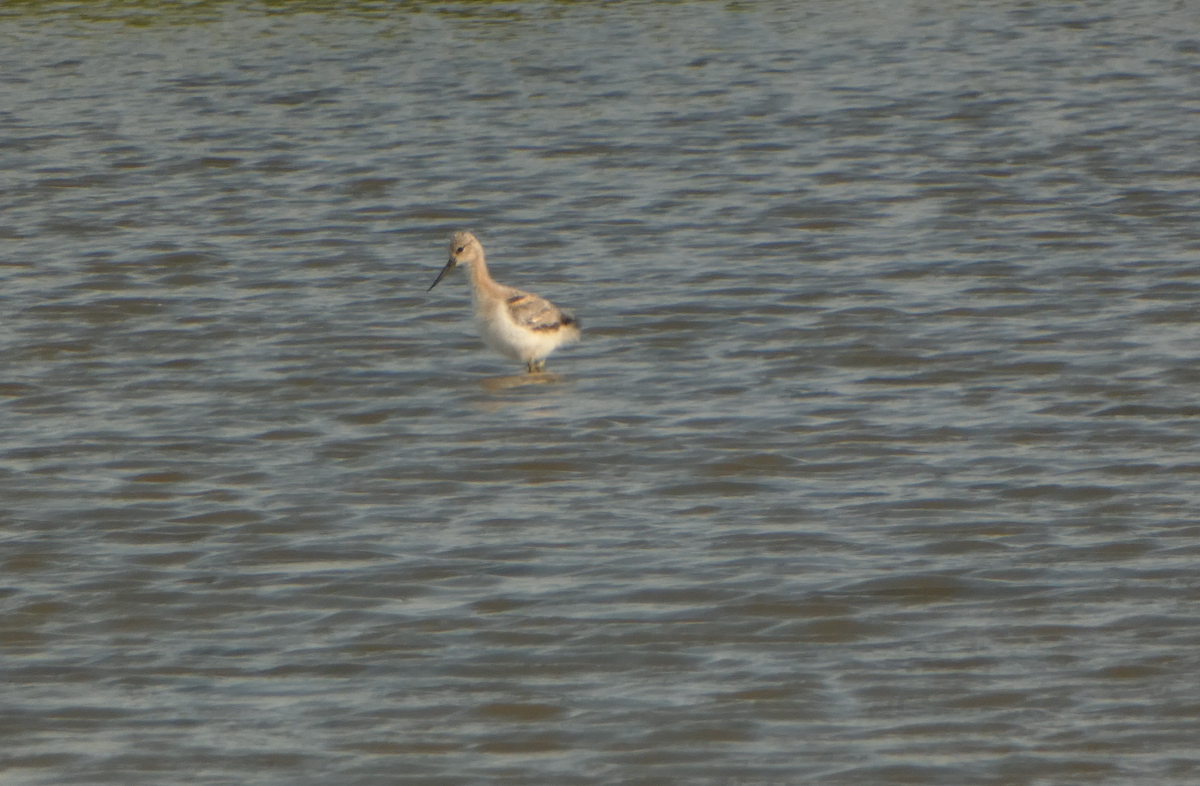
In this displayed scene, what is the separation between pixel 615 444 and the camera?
1101cm

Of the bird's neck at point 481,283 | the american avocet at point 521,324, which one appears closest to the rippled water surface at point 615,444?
the american avocet at point 521,324

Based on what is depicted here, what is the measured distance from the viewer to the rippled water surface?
7.36 metres

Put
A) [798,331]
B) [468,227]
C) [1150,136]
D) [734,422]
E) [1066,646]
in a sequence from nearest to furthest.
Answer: [1066,646], [734,422], [798,331], [468,227], [1150,136]

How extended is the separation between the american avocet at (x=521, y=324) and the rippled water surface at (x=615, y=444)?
0.71 ft

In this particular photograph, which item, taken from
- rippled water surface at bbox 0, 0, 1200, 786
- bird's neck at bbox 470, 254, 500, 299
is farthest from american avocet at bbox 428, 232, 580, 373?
rippled water surface at bbox 0, 0, 1200, 786

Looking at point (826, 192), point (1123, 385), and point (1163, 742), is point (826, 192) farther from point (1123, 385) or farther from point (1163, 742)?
point (1163, 742)

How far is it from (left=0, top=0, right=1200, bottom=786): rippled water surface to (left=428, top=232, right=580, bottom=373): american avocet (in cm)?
22

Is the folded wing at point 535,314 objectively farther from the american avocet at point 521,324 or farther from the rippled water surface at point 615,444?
the rippled water surface at point 615,444

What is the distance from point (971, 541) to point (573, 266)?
23.7 ft

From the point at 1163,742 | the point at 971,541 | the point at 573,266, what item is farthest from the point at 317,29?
the point at 1163,742

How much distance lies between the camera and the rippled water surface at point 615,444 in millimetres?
7359

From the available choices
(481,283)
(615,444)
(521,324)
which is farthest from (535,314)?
(615,444)

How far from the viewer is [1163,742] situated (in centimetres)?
699

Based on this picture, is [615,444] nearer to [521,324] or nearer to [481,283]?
[521,324]
